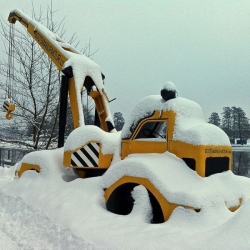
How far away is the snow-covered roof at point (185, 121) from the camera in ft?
16.7

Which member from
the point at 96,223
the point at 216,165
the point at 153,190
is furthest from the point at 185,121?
the point at 96,223

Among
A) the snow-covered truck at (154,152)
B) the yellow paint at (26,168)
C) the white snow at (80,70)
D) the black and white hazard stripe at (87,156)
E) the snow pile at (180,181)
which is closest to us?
the snow pile at (180,181)

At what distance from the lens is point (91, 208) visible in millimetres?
5160

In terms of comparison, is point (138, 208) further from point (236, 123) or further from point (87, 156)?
point (236, 123)

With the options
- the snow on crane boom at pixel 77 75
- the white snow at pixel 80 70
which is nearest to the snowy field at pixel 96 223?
the snow on crane boom at pixel 77 75

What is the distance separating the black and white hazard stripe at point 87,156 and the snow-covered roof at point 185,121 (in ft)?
2.09

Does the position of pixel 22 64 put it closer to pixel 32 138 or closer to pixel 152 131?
pixel 32 138

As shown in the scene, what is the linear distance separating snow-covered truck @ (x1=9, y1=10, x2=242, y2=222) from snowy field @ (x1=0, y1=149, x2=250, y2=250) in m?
0.26

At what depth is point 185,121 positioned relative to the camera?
18.0ft

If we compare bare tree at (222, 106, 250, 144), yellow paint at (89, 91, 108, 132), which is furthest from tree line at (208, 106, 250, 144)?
yellow paint at (89, 91, 108, 132)

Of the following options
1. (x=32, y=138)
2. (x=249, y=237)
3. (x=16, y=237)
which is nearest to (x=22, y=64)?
(x=32, y=138)

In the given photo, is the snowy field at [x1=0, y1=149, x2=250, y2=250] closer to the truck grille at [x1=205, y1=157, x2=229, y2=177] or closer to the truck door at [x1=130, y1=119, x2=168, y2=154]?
the truck grille at [x1=205, y1=157, x2=229, y2=177]

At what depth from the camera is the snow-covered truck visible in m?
4.93

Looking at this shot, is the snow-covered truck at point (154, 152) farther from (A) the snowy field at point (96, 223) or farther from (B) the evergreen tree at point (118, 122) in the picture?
(B) the evergreen tree at point (118, 122)
